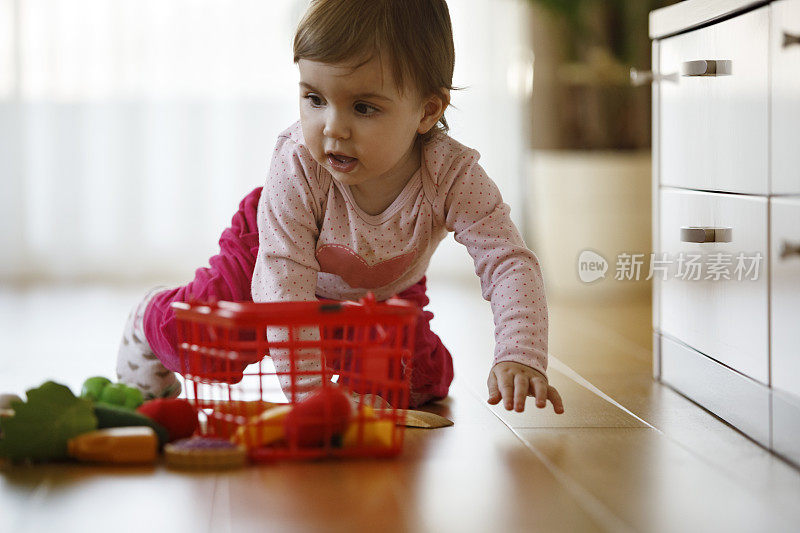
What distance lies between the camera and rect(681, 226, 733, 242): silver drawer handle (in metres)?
1.27

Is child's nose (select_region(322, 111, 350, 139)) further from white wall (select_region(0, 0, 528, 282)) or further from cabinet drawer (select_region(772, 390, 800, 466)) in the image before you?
white wall (select_region(0, 0, 528, 282))

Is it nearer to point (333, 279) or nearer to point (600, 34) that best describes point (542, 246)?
point (600, 34)

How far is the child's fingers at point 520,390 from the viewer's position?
44.8 inches

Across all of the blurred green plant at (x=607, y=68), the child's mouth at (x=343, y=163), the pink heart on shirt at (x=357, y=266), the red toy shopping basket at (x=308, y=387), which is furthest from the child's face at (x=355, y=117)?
the blurred green plant at (x=607, y=68)

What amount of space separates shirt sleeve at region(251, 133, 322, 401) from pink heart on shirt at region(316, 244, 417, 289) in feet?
0.07

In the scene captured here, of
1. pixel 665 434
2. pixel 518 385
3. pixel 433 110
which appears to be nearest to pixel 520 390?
pixel 518 385

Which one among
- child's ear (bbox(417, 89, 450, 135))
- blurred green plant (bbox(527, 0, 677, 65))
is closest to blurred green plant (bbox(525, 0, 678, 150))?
blurred green plant (bbox(527, 0, 677, 65))

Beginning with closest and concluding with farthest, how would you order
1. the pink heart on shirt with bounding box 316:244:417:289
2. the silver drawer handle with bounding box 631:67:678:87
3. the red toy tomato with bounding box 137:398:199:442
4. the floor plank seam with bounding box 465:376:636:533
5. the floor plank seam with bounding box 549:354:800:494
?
1. the floor plank seam with bounding box 465:376:636:533
2. the floor plank seam with bounding box 549:354:800:494
3. the red toy tomato with bounding box 137:398:199:442
4. the pink heart on shirt with bounding box 316:244:417:289
5. the silver drawer handle with bounding box 631:67:678:87

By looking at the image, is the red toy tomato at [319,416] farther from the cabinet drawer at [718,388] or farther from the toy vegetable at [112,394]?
the cabinet drawer at [718,388]

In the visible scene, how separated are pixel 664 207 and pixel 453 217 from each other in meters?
0.40

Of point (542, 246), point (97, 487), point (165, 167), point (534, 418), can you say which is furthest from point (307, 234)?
point (165, 167)

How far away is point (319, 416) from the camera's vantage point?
3.45 ft

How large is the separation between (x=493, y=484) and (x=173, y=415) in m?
0.36

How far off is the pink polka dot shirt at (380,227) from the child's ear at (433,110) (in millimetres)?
26
